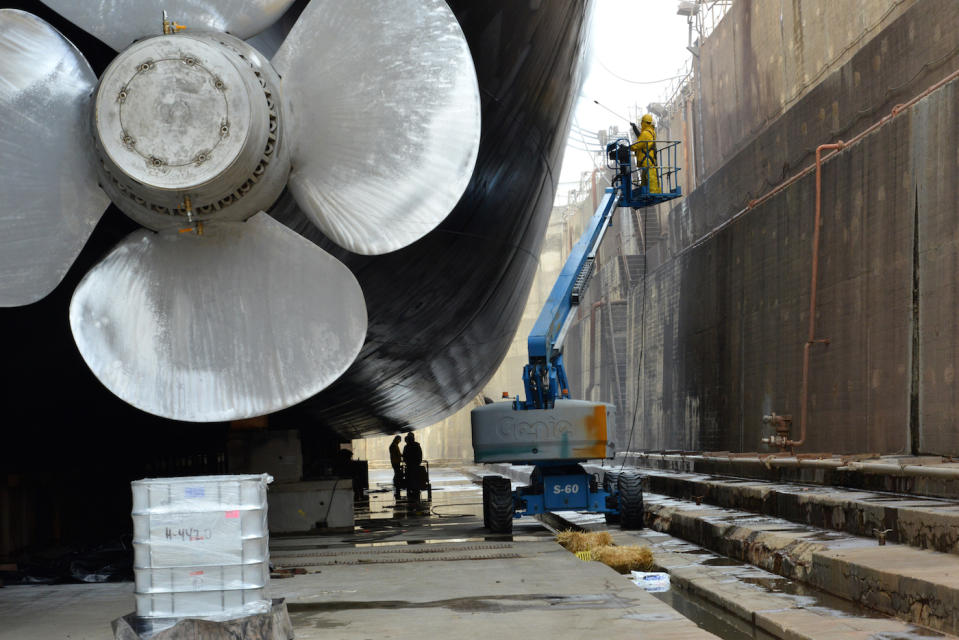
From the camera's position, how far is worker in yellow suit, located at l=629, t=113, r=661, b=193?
12.3 metres

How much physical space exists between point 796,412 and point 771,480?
174 cm

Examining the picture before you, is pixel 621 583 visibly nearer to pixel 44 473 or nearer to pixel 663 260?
pixel 44 473

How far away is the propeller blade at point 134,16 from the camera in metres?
4.48

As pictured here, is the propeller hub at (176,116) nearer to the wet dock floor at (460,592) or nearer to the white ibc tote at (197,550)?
the white ibc tote at (197,550)

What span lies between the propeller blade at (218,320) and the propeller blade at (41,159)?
0.22m

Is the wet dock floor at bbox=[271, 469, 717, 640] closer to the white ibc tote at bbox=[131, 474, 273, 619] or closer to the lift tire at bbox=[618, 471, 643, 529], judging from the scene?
the white ibc tote at bbox=[131, 474, 273, 619]

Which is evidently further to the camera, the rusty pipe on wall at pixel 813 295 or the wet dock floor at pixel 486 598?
the rusty pipe on wall at pixel 813 295

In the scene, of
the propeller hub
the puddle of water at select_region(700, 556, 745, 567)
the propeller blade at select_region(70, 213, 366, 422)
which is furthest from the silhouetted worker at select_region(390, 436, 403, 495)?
the propeller hub

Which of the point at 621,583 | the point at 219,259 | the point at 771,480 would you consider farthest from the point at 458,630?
the point at 771,480

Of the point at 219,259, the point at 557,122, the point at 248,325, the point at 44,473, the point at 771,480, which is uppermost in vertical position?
the point at 557,122

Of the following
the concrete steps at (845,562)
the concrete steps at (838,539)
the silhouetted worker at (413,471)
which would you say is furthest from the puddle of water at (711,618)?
the silhouetted worker at (413,471)

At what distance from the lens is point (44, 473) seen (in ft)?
27.3

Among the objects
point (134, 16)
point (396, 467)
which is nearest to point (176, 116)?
point (134, 16)

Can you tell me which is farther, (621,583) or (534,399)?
(534,399)
